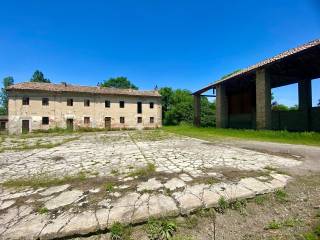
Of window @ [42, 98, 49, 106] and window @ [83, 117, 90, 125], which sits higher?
window @ [42, 98, 49, 106]

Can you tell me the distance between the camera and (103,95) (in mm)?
28281

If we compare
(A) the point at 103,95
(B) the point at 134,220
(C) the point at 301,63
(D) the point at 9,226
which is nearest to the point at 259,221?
(B) the point at 134,220

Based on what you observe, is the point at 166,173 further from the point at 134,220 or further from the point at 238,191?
the point at 134,220

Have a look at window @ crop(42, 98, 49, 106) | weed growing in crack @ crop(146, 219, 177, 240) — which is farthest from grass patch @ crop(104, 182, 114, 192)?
window @ crop(42, 98, 49, 106)

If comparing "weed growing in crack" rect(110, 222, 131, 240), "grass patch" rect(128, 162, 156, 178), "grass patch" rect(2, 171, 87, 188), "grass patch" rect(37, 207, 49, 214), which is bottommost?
"weed growing in crack" rect(110, 222, 131, 240)

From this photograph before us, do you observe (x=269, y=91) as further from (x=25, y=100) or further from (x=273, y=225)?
(x=25, y=100)

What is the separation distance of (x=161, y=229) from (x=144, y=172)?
79.8 inches

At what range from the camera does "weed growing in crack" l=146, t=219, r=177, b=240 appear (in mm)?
1964

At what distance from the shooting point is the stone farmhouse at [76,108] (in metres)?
23.8

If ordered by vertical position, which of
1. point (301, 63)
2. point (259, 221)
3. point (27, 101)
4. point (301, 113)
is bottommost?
point (259, 221)

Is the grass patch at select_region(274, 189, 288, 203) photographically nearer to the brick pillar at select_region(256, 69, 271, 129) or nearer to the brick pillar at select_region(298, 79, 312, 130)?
the brick pillar at select_region(256, 69, 271, 129)

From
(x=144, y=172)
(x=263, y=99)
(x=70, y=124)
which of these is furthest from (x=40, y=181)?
(x=70, y=124)

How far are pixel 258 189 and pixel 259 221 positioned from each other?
85 cm

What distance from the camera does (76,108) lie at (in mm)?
26578
